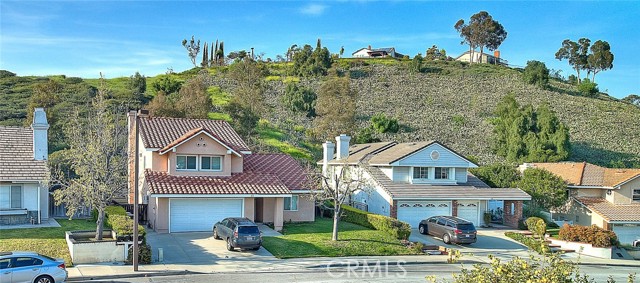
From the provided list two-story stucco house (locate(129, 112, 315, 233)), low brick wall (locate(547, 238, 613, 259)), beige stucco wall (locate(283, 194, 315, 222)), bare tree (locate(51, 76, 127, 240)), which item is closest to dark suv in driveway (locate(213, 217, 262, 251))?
two-story stucco house (locate(129, 112, 315, 233))

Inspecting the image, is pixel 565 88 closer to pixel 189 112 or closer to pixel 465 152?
pixel 465 152

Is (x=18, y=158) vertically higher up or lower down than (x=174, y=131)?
lower down

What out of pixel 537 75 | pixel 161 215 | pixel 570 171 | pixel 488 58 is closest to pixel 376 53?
pixel 488 58

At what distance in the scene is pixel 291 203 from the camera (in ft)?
117

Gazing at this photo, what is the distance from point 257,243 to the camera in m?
26.9

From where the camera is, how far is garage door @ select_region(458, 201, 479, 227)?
39906 mm

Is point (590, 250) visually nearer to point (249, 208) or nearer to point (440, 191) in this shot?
point (440, 191)

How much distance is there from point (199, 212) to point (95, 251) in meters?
9.25

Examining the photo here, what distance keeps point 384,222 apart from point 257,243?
9176 millimetres

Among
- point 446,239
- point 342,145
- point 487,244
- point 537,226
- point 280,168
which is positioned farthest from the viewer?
point 342,145

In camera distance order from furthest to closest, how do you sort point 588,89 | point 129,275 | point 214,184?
point 588,89, point 214,184, point 129,275

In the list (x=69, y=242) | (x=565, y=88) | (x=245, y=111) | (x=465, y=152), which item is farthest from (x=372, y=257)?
(x=565, y=88)

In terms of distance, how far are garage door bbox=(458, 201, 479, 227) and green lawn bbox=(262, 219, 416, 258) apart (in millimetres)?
9494

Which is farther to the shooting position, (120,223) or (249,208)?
(249,208)
